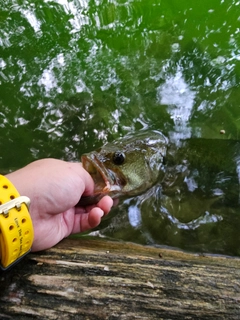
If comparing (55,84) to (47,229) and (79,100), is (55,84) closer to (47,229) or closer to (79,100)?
(79,100)

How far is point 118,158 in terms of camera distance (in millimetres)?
2145

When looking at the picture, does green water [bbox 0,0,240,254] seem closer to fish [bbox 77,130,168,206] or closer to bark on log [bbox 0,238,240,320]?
fish [bbox 77,130,168,206]

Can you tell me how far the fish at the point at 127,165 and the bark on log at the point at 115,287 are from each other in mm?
531

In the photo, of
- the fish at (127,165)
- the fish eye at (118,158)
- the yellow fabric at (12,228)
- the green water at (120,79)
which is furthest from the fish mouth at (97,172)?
the yellow fabric at (12,228)

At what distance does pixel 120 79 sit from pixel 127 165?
112 centimetres

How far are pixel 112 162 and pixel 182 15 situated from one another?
2215 mm

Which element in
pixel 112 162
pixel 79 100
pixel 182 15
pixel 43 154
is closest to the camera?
pixel 112 162

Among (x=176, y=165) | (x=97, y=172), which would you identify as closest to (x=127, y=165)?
(x=97, y=172)

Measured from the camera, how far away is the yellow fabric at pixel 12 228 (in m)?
1.34

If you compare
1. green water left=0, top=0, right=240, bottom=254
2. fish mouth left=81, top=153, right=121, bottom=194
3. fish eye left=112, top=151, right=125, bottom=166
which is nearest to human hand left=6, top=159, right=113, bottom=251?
fish mouth left=81, top=153, right=121, bottom=194

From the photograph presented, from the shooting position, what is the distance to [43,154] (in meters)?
2.65

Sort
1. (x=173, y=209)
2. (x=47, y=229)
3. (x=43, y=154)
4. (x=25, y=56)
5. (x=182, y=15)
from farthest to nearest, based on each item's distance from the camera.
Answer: (x=182, y=15) < (x=25, y=56) < (x=43, y=154) < (x=173, y=209) < (x=47, y=229)

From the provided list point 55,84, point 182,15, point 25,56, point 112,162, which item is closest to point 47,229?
point 112,162

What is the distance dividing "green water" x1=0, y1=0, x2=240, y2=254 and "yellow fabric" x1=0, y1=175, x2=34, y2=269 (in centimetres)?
100
